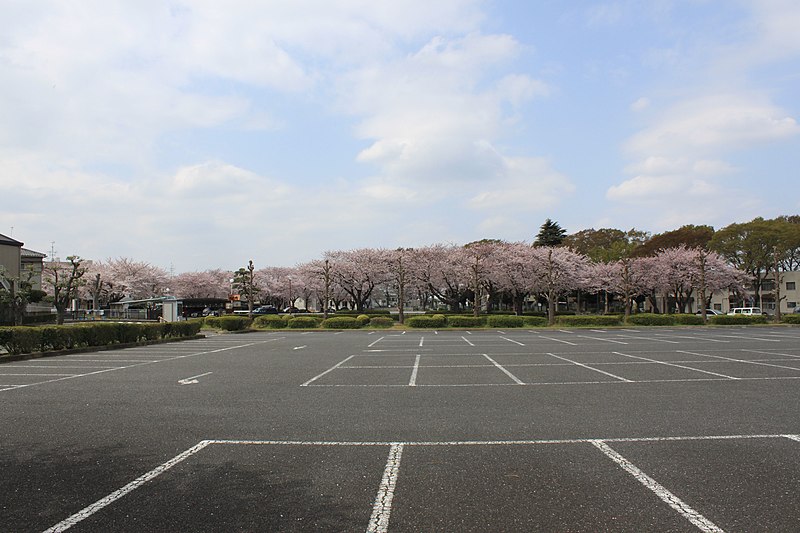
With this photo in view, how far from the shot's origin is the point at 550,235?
206ft

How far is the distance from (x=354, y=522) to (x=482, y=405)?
4371mm

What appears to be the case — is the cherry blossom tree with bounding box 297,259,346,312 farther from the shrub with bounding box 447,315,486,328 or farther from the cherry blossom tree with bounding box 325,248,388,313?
the shrub with bounding box 447,315,486,328

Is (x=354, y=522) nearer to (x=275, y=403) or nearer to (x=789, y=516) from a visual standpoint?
(x=789, y=516)

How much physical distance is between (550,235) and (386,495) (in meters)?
61.9

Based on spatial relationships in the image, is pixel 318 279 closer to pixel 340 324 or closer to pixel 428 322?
pixel 340 324

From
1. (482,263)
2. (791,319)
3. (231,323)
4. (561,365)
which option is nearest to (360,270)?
(482,263)

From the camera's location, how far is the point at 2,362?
1355 centimetres

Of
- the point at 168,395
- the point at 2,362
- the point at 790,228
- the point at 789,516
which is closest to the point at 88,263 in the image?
the point at 2,362

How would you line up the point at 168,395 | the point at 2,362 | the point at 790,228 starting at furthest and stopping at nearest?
the point at 790,228 < the point at 2,362 < the point at 168,395

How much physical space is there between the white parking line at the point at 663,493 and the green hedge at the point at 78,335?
16.0 m

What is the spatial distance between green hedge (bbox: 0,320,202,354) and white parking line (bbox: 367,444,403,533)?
1436cm

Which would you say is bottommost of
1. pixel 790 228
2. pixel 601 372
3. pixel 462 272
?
pixel 601 372

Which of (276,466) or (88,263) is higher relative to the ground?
(88,263)

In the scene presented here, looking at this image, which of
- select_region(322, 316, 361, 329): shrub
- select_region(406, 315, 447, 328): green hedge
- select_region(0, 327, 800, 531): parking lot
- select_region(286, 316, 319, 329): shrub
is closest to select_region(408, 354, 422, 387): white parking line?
select_region(0, 327, 800, 531): parking lot
